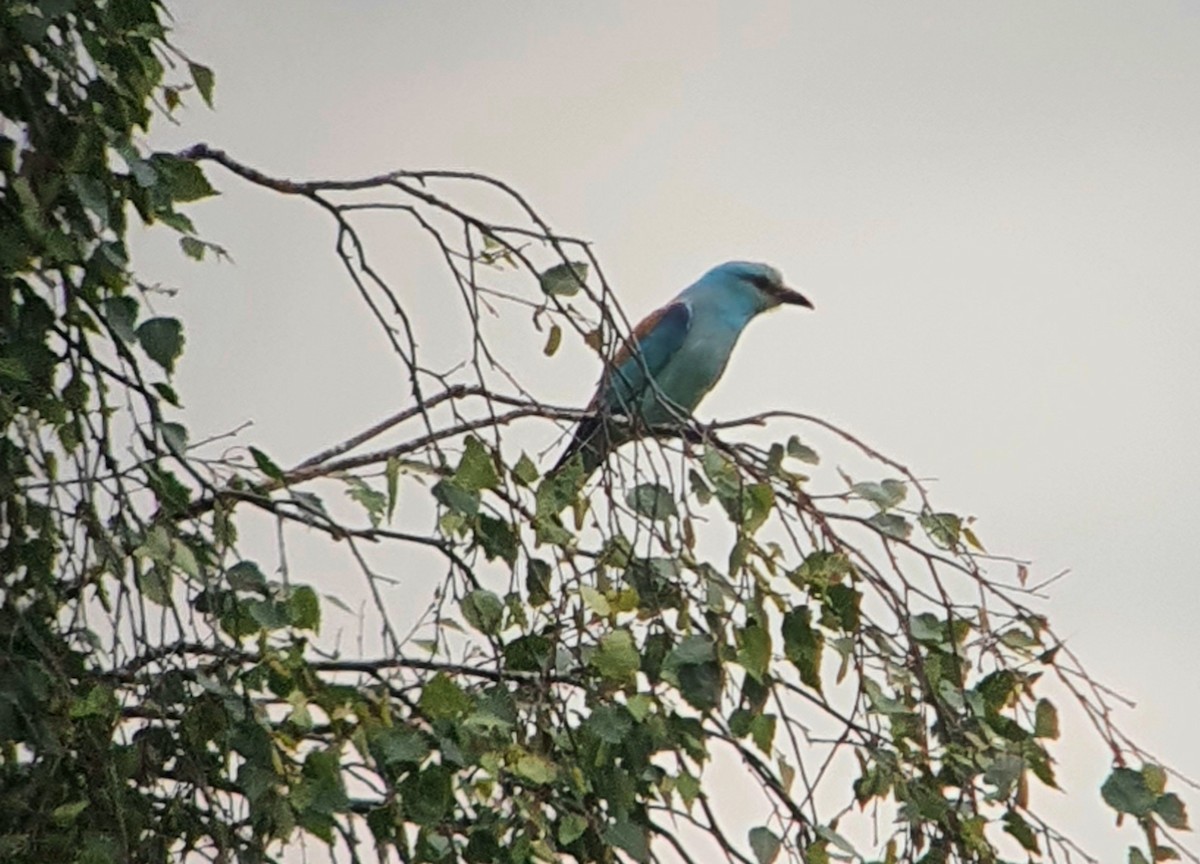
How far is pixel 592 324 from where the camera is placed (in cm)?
268

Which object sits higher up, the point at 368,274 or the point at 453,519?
the point at 368,274

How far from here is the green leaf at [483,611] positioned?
249cm

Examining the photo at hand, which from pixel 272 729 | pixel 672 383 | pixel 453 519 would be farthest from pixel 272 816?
pixel 672 383

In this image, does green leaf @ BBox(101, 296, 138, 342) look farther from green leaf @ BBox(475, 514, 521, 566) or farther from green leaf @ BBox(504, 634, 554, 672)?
green leaf @ BBox(504, 634, 554, 672)

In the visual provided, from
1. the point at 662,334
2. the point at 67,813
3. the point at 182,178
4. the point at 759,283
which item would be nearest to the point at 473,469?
the point at 182,178

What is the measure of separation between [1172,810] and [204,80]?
5.21 ft

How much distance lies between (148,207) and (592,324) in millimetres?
603

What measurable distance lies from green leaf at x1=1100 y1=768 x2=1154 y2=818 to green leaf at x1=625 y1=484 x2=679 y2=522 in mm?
677

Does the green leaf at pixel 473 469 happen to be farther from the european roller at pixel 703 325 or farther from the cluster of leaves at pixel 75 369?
the european roller at pixel 703 325

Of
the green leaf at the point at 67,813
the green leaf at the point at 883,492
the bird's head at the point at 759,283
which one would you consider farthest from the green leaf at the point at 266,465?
the bird's head at the point at 759,283

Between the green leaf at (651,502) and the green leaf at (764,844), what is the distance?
1.38ft

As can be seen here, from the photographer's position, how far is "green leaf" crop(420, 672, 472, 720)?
89.7 inches

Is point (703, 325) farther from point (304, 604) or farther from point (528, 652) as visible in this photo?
point (304, 604)

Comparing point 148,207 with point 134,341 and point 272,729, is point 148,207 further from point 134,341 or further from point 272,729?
point 272,729
